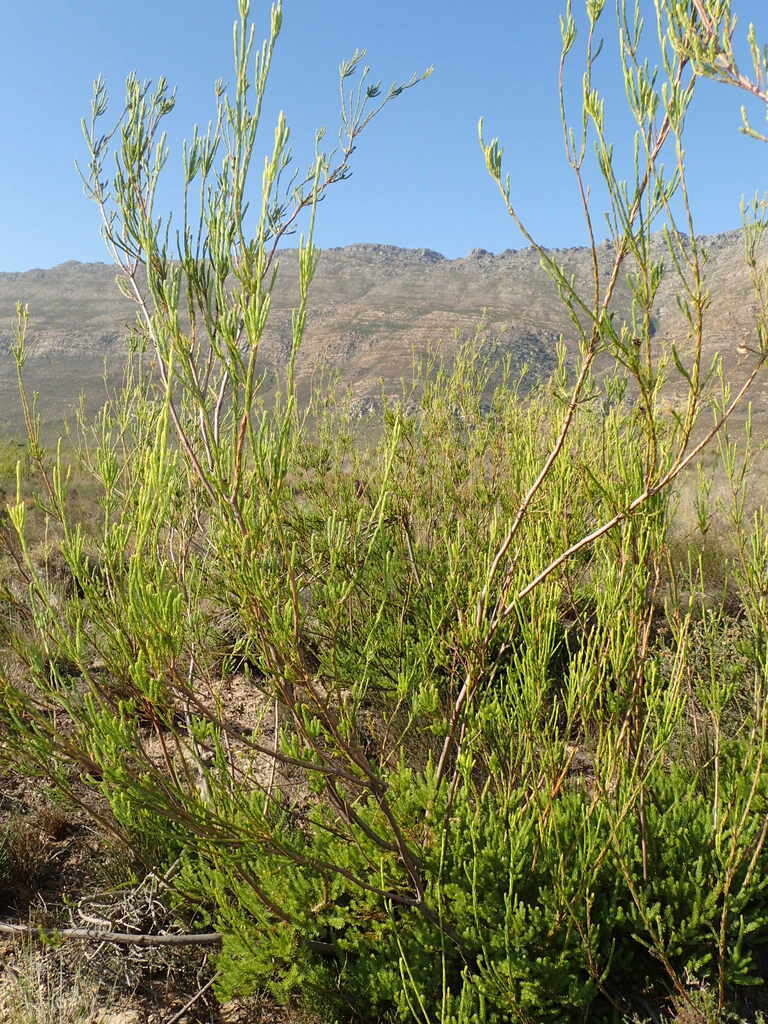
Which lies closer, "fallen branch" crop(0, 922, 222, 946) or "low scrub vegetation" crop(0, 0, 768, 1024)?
"low scrub vegetation" crop(0, 0, 768, 1024)

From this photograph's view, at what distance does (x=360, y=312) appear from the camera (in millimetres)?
117438

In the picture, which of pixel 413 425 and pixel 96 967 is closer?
pixel 96 967

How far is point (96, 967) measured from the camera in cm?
228

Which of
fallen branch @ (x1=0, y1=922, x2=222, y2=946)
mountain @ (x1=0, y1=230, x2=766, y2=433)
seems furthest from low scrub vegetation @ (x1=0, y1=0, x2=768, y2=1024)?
mountain @ (x1=0, y1=230, x2=766, y2=433)

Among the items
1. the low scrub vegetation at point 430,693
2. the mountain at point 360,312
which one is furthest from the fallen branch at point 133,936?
the mountain at point 360,312

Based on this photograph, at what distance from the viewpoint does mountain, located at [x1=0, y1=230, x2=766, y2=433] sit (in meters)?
82.5

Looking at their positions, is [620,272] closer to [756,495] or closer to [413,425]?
[413,425]

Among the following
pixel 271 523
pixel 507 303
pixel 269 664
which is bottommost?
pixel 269 664

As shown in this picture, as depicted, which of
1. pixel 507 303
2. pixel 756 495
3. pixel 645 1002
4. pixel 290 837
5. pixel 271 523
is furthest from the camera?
pixel 507 303

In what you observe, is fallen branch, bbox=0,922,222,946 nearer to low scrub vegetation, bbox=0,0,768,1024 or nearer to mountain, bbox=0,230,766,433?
low scrub vegetation, bbox=0,0,768,1024

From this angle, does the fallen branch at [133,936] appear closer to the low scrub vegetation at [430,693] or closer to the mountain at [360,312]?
the low scrub vegetation at [430,693]

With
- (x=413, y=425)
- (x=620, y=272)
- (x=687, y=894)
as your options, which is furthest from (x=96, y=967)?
(x=413, y=425)

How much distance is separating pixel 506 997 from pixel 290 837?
0.91m

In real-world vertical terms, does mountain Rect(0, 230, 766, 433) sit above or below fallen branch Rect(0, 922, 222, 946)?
above
